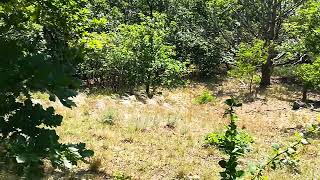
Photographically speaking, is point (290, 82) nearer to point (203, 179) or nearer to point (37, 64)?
point (203, 179)

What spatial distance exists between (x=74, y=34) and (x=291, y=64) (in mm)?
24887

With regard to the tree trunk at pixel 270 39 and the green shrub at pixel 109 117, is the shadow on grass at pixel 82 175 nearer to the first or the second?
the green shrub at pixel 109 117

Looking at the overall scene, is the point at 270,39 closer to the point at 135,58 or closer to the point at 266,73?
the point at 266,73

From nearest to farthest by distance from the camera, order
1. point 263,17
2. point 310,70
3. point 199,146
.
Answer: point 199,146 < point 310,70 < point 263,17

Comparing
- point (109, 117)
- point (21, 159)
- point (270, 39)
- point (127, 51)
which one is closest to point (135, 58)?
point (127, 51)

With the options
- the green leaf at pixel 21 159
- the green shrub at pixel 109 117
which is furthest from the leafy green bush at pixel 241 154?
the green shrub at pixel 109 117

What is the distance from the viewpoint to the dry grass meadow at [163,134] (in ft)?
26.3

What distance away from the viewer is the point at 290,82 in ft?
Answer: 91.9

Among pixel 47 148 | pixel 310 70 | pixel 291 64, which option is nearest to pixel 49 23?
pixel 47 148

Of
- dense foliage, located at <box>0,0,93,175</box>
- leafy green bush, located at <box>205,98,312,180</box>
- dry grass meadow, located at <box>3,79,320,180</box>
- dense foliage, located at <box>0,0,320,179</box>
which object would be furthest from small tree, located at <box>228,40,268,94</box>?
dense foliage, located at <box>0,0,93,175</box>

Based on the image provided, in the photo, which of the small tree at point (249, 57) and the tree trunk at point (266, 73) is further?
the tree trunk at point (266, 73)

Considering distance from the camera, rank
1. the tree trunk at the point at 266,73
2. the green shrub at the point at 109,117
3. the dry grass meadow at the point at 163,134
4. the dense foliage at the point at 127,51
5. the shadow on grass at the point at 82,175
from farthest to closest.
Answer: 1. the tree trunk at the point at 266,73
2. the green shrub at the point at 109,117
3. the dry grass meadow at the point at 163,134
4. the shadow on grass at the point at 82,175
5. the dense foliage at the point at 127,51

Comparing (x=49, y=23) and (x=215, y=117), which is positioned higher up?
(x=49, y=23)

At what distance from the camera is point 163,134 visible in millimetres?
11984
